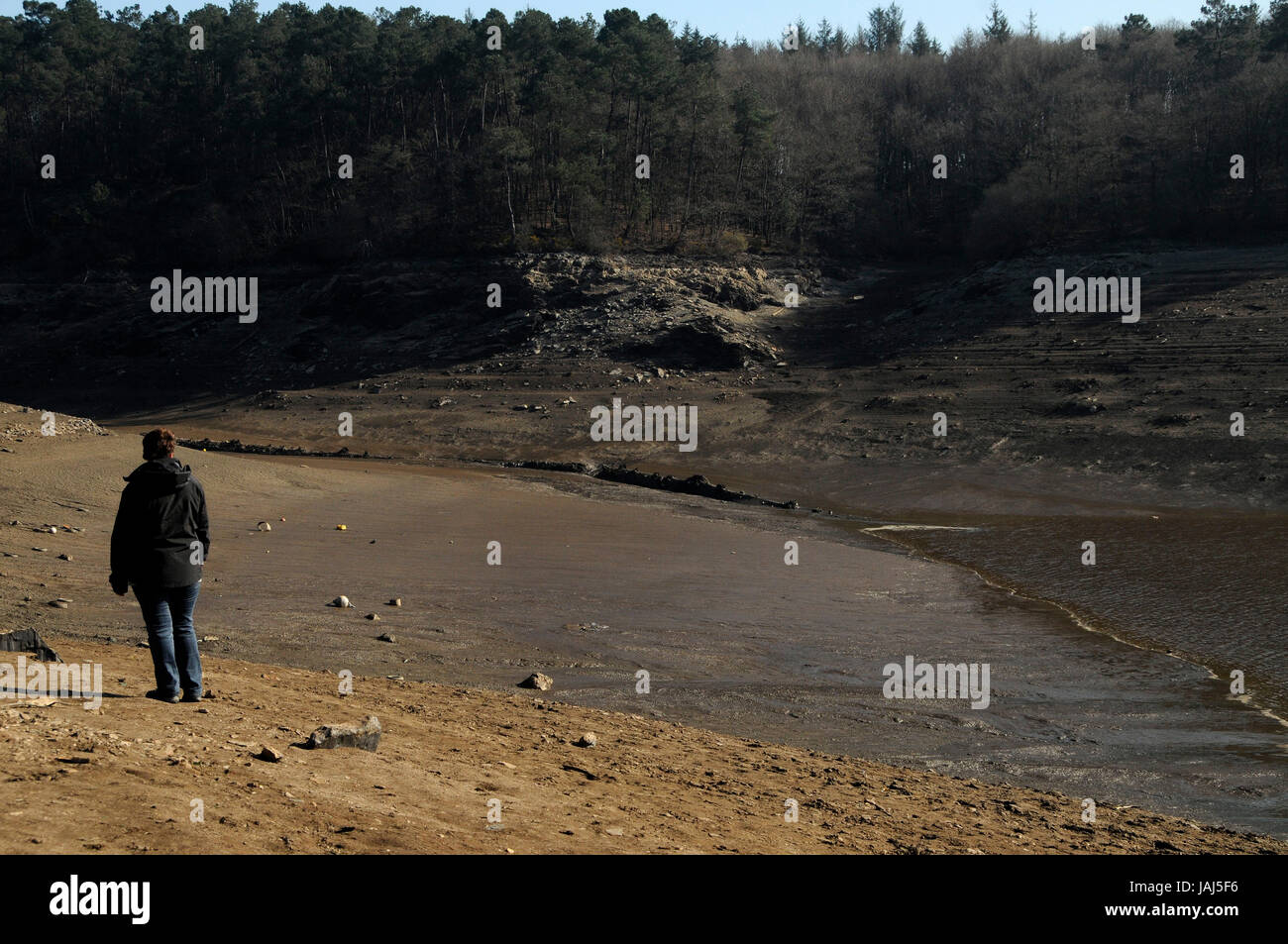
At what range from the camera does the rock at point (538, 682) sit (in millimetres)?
8891

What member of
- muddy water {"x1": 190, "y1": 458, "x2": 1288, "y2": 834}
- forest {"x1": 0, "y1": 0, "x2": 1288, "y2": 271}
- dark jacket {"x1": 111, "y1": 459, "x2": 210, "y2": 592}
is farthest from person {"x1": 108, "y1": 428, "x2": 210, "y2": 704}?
forest {"x1": 0, "y1": 0, "x2": 1288, "y2": 271}

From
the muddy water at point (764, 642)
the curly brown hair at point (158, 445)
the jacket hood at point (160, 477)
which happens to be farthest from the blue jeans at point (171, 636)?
the muddy water at point (764, 642)

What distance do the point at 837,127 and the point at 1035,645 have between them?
52000 millimetres

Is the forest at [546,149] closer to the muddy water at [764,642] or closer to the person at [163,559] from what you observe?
the muddy water at [764,642]

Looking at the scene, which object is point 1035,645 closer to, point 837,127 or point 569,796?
point 569,796

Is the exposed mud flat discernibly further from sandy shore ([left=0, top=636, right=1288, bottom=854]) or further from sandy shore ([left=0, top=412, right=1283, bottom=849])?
sandy shore ([left=0, top=636, right=1288, bottom=854])

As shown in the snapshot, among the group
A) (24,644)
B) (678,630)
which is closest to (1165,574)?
(678,630)

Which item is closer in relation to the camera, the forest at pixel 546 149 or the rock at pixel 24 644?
the rock at pixel 24 644

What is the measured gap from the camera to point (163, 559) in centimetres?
664

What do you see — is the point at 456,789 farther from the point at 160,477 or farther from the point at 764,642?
the point at 764,642

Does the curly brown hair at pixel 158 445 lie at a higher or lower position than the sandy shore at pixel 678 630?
higher

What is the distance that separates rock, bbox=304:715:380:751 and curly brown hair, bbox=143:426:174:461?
1970 millimetres

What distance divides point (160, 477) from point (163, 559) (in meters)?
0.49

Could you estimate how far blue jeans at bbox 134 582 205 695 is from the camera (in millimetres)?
6617
